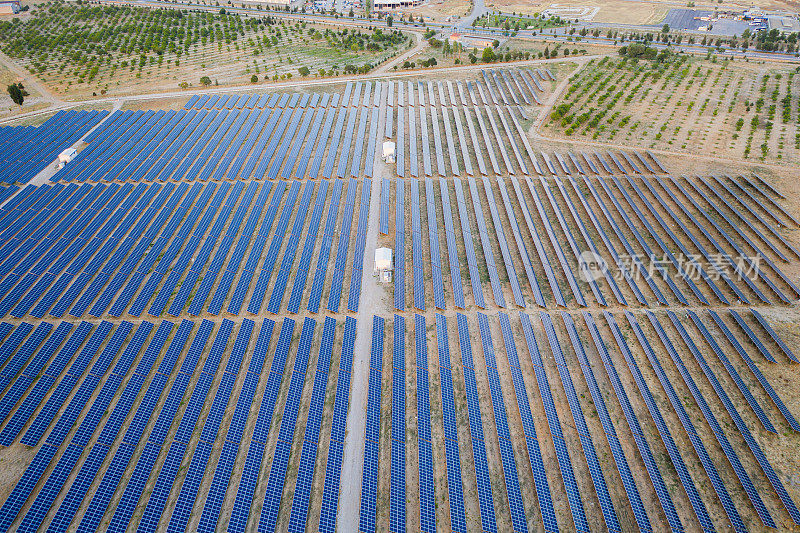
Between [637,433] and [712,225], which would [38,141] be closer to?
[637,433]

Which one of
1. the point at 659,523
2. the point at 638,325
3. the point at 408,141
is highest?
the point at 408,141

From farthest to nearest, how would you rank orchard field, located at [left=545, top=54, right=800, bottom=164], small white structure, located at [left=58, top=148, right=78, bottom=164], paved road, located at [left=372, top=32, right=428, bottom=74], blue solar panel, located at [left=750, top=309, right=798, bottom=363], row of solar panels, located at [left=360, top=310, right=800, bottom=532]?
paved road, located at [left=372, top=32, right=428, bottom=74] → orchard field, located at [left=545, top=54, right=800, bottom=164] → small white structure, located at [left=58, top=148, right=78, bottom=164] → blue solar panel, located at [left=750, top=309, right=798, bottom=363] → row of solar panels, located at [left=360, top=310, right=800, bottom=532]

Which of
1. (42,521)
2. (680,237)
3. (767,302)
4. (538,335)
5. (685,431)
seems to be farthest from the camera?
(680,237)

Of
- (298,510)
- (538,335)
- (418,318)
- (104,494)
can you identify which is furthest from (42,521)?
(538,335)

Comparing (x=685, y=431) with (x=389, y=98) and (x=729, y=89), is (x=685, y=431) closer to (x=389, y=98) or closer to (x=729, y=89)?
(x=389, y=98)

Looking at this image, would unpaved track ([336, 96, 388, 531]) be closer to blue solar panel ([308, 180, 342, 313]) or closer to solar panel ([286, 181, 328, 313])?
blue solar panel ([308, 180, 342, 313])

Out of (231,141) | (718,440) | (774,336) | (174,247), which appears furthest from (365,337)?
(231,141)

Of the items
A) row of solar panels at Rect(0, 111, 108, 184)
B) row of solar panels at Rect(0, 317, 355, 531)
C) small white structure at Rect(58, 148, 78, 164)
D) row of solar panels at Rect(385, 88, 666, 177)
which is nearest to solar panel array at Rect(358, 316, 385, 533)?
row of solar panels at Rect(0, 317, 355, 531)
